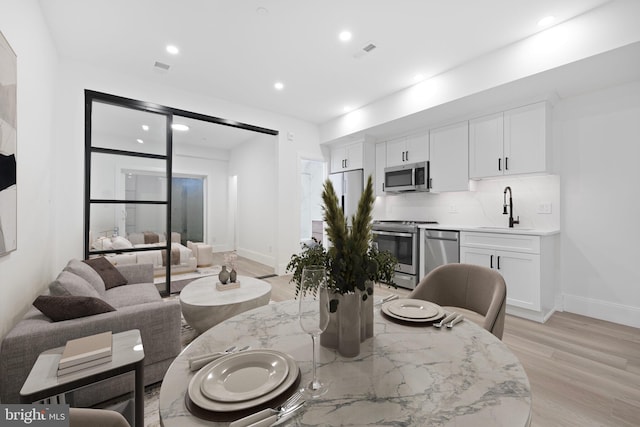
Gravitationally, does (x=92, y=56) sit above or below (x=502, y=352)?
above

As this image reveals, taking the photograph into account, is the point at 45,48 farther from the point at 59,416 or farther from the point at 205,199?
the point at 205,199

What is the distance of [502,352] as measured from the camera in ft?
2.92

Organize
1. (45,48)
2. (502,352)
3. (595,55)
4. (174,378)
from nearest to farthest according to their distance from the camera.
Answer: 1. (174,378)
2. (502,352)
3. (595,55)
4. (45,48)

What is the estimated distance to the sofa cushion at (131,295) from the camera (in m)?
2.29

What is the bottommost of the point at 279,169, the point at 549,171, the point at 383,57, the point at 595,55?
the point at 549,171

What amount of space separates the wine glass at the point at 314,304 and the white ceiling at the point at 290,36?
2.49 meters

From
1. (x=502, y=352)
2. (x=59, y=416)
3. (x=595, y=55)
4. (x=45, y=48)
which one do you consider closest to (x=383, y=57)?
(x=595, y=55)

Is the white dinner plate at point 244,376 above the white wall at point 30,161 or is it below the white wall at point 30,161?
below

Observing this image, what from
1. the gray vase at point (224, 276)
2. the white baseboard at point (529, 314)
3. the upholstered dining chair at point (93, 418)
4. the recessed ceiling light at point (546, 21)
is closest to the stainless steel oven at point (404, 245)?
the white baseboard at point (529, 314)

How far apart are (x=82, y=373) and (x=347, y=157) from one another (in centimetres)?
460

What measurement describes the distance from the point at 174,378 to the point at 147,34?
3277mm

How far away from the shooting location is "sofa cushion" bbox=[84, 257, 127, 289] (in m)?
2.72

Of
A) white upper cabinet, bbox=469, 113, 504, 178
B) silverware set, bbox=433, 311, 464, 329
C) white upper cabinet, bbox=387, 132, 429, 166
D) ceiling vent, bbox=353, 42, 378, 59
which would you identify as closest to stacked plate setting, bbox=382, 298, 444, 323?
silverware set, bbox=433, 311, 464, 329

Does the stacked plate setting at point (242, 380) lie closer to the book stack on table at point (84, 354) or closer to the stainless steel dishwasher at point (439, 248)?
the book stack on table at point (84, 354)
